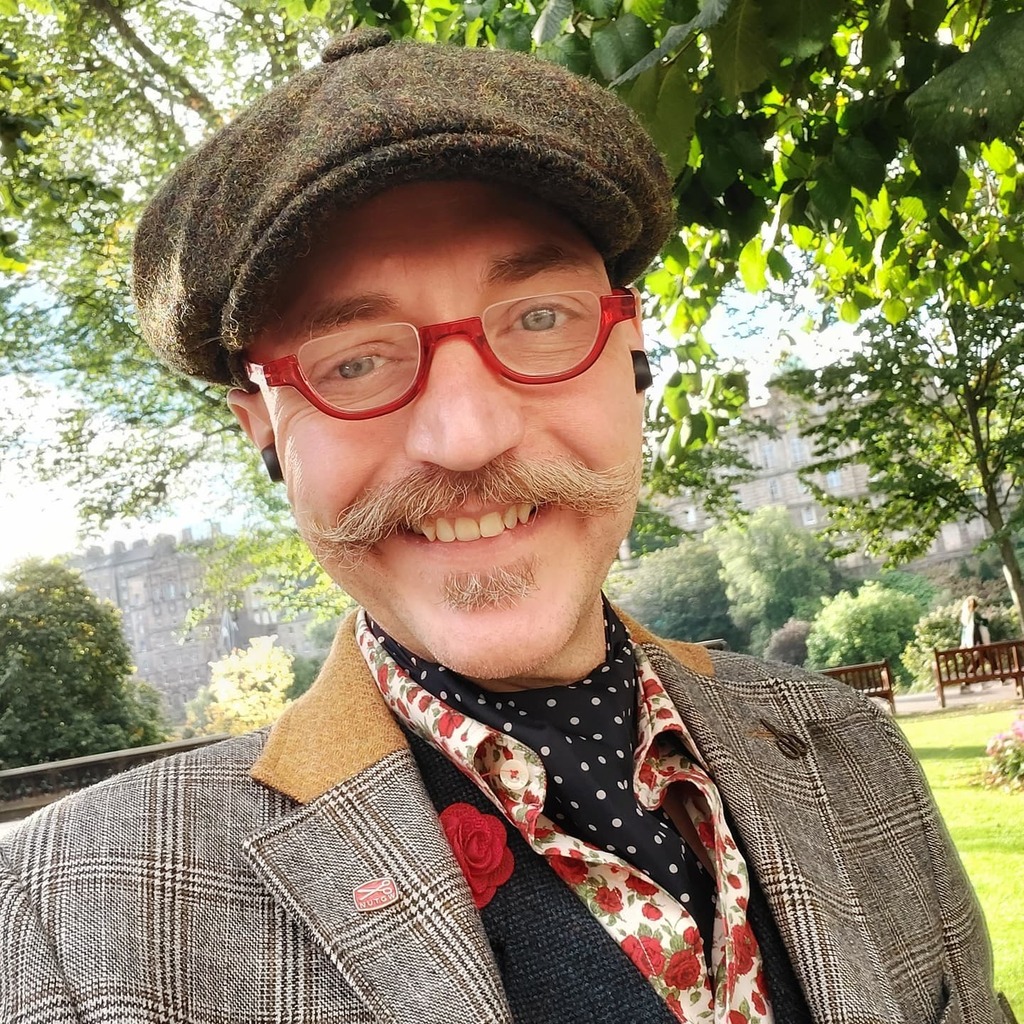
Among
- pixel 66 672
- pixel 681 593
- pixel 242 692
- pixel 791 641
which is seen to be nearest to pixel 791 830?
pixel 681 593

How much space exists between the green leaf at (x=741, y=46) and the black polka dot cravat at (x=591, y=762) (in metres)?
0.77

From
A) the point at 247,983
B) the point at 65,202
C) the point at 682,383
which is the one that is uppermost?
the point at 65,202

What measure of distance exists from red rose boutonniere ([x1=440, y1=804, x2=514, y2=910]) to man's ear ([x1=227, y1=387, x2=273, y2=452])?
0.50m

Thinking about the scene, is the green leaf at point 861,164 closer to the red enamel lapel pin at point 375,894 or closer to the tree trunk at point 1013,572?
the red enamel lapel pin at point 375,894

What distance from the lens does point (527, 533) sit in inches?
39.2

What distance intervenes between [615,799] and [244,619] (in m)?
11.1

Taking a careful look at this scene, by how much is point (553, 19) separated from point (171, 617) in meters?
11.1

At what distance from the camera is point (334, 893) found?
36.7 inches

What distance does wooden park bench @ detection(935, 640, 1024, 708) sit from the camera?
902 cm

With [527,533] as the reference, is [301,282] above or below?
above

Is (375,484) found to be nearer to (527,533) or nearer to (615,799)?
(527,533)

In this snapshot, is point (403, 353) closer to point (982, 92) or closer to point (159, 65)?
point (982, 92)

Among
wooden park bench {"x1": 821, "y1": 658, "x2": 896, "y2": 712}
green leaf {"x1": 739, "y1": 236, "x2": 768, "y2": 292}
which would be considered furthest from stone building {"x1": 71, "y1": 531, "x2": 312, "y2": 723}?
green leaf {"x1": 739, "y1": 236, "x2": 768, "y2": 292}

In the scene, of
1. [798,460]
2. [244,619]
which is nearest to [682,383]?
[798,460]
